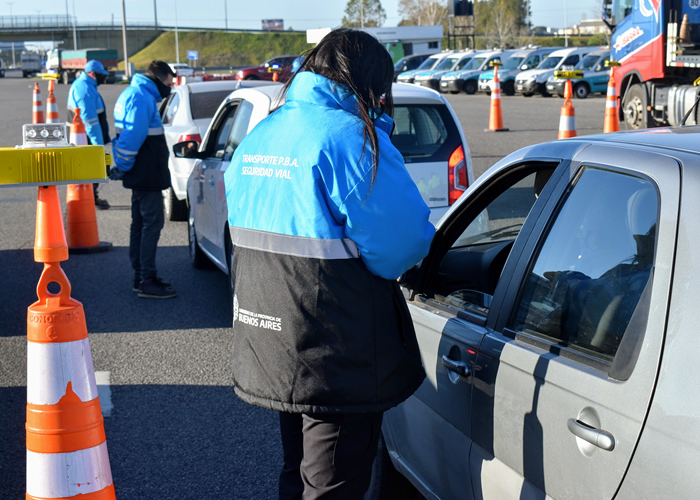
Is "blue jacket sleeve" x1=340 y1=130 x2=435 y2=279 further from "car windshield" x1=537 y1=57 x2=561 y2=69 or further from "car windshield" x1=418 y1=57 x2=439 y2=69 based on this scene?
"car windshield" x1=418 y1=57 x2=439 y2=69

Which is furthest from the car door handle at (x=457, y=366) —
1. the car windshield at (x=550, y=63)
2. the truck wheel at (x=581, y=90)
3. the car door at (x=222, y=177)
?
the car windshield at (x=550, y=63)

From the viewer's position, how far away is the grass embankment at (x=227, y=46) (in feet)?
389

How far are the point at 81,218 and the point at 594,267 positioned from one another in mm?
→ 7108

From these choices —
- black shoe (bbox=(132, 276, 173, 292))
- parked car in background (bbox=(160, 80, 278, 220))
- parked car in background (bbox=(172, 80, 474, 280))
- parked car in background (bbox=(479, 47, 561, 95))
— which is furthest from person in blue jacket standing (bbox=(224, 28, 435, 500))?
parked car in background (bbox=(479, 47, 561, 95))

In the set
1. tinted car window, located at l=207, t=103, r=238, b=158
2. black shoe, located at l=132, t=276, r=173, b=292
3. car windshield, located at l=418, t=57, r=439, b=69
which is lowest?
black shoe, located at l=132, t=276, r=173, b=292

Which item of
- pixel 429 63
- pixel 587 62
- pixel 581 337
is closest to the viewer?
pixel 581 337

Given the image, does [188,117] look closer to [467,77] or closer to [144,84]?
[144,84]

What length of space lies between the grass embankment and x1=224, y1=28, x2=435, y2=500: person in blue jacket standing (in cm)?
11823

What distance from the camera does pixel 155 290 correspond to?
22.0ft

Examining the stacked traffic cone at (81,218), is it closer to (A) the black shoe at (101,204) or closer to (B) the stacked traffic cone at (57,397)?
(A) the black shoe at (101,204)

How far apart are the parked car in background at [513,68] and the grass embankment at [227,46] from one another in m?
86.5

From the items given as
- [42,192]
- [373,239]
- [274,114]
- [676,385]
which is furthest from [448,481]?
[42,192]

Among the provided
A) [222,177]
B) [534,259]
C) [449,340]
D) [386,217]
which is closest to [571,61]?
[222,177]

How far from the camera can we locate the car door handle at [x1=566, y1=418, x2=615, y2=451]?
5.89 feet
